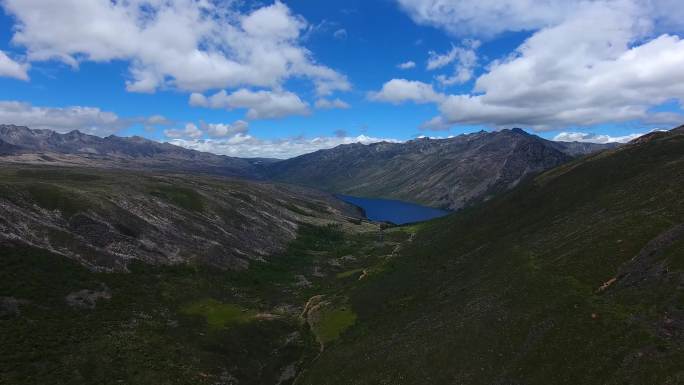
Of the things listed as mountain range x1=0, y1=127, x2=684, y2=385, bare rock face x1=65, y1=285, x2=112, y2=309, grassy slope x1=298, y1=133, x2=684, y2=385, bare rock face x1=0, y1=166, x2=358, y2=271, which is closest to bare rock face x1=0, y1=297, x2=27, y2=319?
mountain range x1=0, y1=127, x2=684, y2=385

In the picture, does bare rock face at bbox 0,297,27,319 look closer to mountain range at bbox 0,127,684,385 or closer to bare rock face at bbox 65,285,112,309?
mountain range at bbox 0,127,684,385

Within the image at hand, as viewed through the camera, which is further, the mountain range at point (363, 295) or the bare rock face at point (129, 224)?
the bare rock face at point (129, 224)

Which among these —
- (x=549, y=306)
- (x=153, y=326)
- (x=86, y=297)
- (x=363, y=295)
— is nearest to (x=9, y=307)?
(x=86, y=297)

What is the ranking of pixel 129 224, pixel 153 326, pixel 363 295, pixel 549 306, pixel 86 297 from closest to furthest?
pixel 549 306
pixel 153 326
pixel 86 297
pixel 363 295
pixel 129 224

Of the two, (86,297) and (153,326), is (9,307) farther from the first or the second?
(153,326)

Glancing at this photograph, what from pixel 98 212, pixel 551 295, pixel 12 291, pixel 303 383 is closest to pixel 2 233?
pixel 12 291

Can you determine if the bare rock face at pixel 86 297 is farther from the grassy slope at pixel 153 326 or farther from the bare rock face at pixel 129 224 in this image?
the bare rock face at pixel 129 224

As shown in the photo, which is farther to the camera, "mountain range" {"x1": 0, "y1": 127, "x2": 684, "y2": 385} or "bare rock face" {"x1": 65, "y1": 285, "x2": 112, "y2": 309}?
"bare rock face" {"x1": 65, "y1": 285, "x2": 112, "y2": 309}

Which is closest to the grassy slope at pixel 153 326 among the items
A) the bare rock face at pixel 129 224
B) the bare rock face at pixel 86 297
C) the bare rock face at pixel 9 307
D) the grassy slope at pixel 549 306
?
the bare rock face at pixel 9 307
